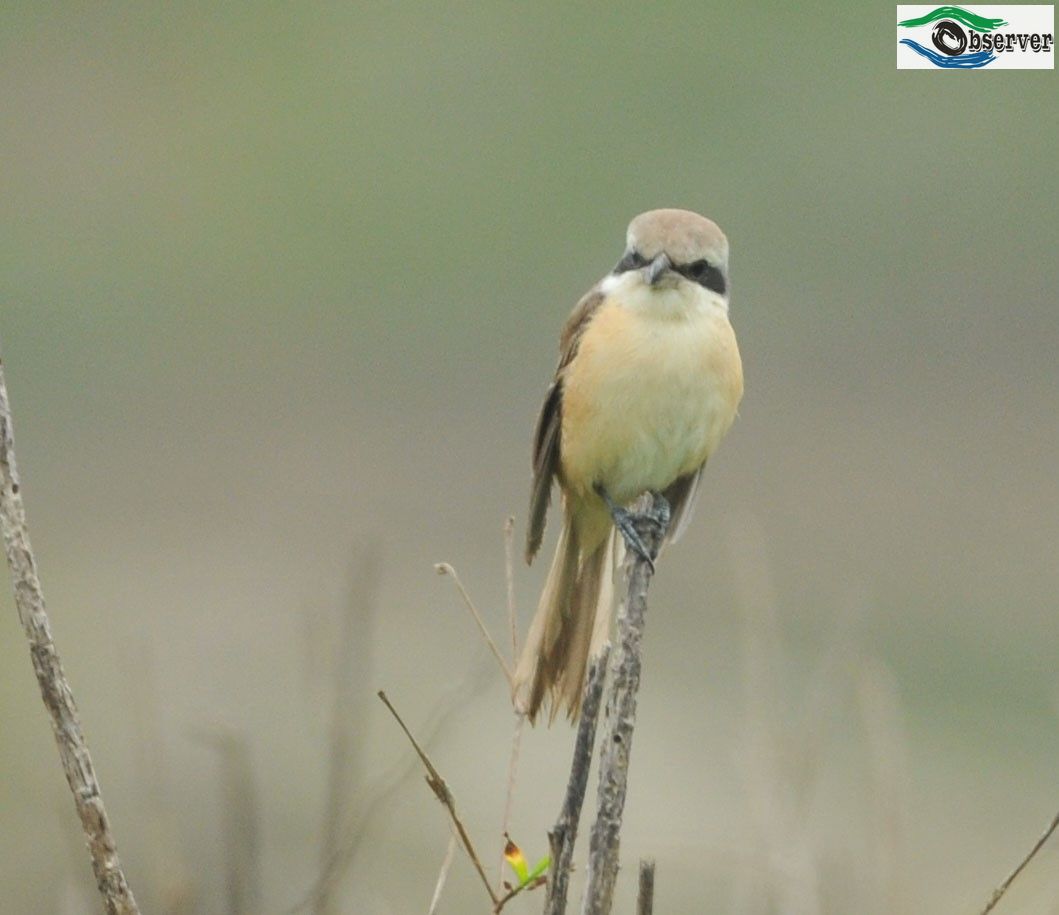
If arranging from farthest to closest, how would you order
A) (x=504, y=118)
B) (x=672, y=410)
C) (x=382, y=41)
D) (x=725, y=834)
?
(x=382, y=41) < (x=504, y=118) < (x=725, y=834) < (x=672, y=410)

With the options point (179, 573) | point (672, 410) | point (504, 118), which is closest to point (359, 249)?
point (504, 118)

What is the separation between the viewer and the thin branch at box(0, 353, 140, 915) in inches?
98.3

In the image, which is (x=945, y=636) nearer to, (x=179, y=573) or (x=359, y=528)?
(x=359, y=528)

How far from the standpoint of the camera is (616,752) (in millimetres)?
2879

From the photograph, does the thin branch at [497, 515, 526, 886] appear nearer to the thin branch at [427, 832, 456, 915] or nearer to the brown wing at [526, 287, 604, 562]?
the thin branch at [427, 832, 456, 915]

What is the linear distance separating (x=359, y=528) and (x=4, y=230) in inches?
210

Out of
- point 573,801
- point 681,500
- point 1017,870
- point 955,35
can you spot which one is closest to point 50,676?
point 573,801

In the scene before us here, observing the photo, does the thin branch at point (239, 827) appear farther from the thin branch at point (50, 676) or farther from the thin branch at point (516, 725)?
the thin branch at point (50, 676)

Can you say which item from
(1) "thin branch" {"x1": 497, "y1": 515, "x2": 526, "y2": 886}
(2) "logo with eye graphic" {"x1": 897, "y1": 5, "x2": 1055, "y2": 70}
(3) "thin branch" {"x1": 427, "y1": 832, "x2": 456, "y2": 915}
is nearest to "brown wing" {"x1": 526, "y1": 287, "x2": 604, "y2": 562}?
(1) "thin branch" {"x1": 497, "y1": 515, "x2": 526, "y2": 886}

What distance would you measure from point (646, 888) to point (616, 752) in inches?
8.2

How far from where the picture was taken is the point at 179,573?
1341cm

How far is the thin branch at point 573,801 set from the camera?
2.71 m

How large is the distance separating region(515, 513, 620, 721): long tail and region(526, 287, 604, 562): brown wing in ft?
0.22

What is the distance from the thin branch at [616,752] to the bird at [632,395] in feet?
3.29
